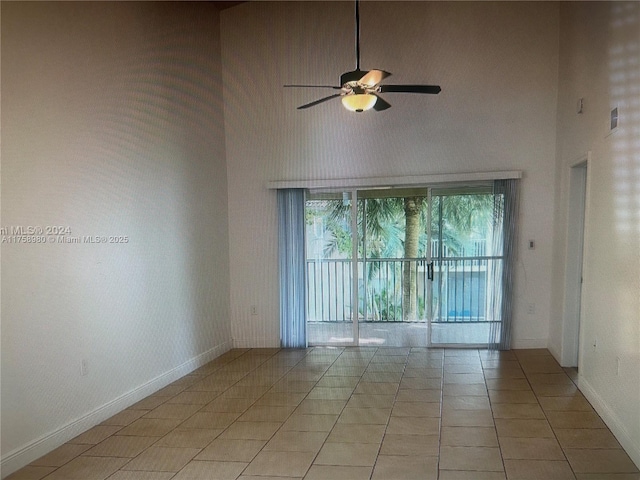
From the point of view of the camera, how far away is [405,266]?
556cm

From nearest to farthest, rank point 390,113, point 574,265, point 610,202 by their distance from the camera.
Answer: point 610,202 < point 574,265 < point 390,113

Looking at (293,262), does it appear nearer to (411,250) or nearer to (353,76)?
(411,250)

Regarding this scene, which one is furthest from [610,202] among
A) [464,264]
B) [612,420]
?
[464,264]

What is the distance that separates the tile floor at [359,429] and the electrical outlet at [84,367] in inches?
17.9

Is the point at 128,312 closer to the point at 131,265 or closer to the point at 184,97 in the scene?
the point at 131,265

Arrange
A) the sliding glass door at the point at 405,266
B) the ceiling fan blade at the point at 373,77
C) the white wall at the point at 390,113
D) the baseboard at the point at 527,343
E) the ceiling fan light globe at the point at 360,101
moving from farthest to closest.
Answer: the sliding glass door at the point at 405,266 < the baseboard at the point at 527,343 < the white wall at the point at 390,113 < the ceiling fan light globe at the point at 360,101 < the ceiling fan blade at the point at 373,77

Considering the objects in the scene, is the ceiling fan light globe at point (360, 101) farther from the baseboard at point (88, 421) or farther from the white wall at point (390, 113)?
the baseboard at point (88, 421)

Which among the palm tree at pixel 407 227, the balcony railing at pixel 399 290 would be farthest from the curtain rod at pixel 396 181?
the balcony railing at pixel 399 290

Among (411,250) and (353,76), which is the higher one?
(353,76)

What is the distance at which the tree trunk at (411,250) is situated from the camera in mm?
5492

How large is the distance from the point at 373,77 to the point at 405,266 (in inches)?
117

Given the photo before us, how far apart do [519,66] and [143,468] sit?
535 centimetres

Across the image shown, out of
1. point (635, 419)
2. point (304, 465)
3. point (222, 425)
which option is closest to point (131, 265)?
point (222, 425)

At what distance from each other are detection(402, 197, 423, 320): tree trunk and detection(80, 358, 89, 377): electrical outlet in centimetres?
363
